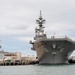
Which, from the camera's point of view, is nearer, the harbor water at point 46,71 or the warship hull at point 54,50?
the harbor water at point 46,71

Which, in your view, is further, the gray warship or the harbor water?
the gray warship

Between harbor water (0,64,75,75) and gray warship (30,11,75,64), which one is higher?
gray warship (30,11,75,64)

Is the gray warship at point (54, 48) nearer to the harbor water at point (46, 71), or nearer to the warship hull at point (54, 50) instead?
the warship hull at point (54, 50)

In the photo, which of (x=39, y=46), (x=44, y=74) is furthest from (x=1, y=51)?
(x=44, y=74)

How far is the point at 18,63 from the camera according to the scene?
4048 inches

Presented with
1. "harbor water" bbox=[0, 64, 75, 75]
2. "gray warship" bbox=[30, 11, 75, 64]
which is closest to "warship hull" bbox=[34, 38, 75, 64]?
"gray warship" bbox=[30, 11, 75, 64]

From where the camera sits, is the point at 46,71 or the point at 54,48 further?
the point at 54,48

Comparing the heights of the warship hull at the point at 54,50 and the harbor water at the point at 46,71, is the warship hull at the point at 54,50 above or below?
above

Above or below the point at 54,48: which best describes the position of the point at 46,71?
below

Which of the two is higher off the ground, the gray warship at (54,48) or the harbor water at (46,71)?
the gray warship at (54,48)

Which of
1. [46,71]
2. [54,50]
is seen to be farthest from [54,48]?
[46,71]

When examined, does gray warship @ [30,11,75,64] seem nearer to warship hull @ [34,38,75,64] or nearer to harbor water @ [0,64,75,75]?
warship hull @ [34,38,75,64]

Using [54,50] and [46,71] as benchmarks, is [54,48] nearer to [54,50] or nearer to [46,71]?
[54,50]

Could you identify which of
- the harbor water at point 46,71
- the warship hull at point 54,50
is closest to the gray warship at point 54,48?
the warship hull at point 54,50
